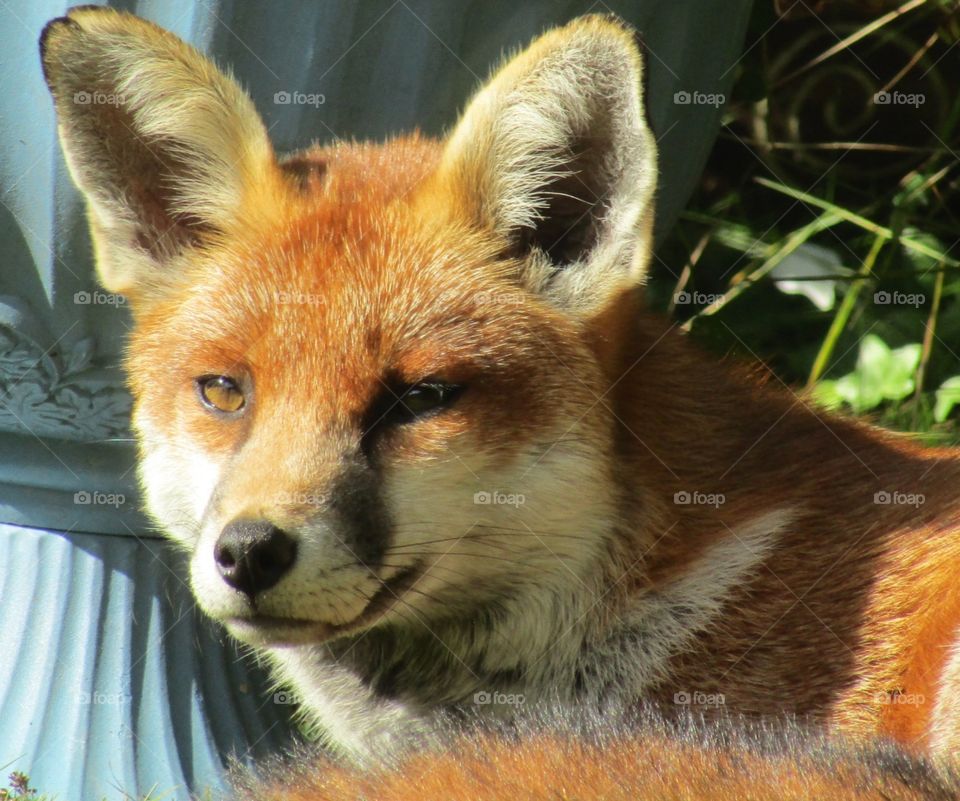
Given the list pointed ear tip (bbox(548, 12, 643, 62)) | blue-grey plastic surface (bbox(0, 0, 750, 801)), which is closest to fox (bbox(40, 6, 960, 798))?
pointed ear tip (bbox(548, 12, 643, 62))

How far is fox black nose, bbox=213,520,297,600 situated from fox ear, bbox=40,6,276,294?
3.02ft

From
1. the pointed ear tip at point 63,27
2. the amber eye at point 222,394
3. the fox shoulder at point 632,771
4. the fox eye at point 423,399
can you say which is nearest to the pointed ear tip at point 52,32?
the pointed ear tip at point 63,27

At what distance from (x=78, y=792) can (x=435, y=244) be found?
181 cm

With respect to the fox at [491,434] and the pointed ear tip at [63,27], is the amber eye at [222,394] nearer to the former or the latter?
the fox at [491,434]

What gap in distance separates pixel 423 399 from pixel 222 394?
1.59ft

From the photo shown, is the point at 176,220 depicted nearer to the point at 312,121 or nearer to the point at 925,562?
the point at 312,121

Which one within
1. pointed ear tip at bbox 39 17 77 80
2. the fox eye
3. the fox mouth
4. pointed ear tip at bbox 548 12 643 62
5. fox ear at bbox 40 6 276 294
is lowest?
the fox mouth

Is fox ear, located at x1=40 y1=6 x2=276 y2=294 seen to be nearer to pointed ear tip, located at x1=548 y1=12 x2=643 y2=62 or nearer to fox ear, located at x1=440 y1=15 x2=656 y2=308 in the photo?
fox ear, located at x1=440 y1=15 x2=656 y2=308

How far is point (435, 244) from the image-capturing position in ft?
9.32

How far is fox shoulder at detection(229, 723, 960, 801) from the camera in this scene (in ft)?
6.59

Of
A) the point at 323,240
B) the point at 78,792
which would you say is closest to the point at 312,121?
the point at 323,240

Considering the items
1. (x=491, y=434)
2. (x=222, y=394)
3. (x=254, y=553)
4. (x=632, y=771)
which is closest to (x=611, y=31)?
(x=491, y=434)

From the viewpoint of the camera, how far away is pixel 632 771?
2.08 meters

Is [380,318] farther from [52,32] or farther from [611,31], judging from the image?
[52,32]
